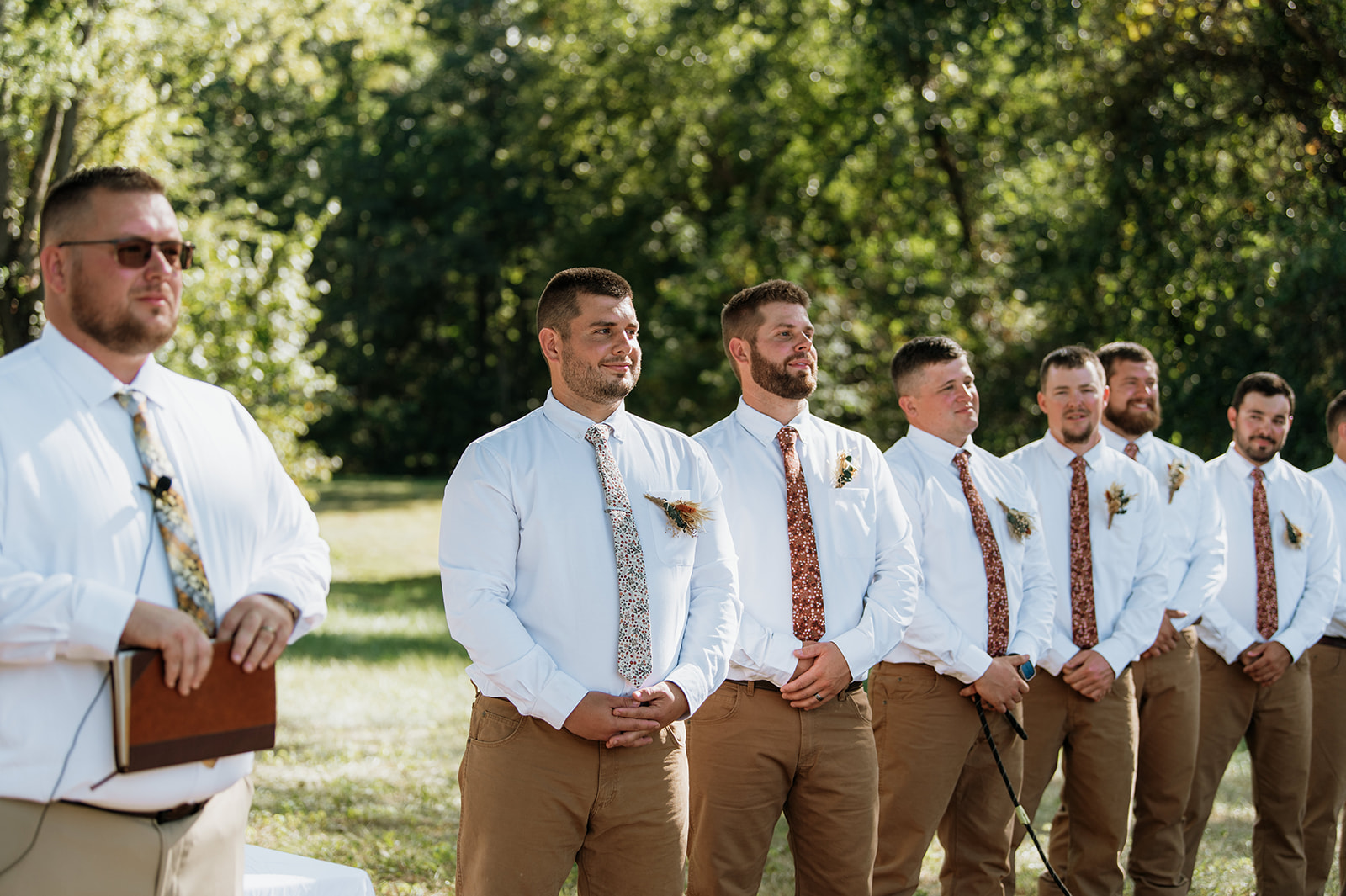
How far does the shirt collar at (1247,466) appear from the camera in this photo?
6.63m

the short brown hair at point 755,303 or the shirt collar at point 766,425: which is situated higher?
the short brown hair at point 755,303

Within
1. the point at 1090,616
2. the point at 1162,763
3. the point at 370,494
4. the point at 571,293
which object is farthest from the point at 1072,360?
the point at 370,494

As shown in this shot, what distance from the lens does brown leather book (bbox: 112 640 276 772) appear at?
8.62ft

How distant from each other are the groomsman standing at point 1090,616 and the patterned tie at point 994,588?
50 centimetres

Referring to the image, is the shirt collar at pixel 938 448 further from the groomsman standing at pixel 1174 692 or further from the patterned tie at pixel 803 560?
the groomsman standing at pixel 1174 692

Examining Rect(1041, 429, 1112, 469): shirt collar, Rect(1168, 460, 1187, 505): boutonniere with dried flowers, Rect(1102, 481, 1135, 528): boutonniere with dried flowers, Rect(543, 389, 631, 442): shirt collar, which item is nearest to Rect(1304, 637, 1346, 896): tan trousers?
Rect(1168, 460, 1187, 505): boutonniere with dried flowers

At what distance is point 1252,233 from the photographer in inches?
518

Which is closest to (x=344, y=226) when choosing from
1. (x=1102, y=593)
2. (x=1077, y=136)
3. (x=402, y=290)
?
(x=402, y=290)

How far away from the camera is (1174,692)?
19.6 feet

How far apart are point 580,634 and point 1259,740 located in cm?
447

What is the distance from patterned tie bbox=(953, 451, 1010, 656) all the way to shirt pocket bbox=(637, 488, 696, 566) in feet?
5.69

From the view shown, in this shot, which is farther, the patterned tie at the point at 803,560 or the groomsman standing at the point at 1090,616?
the groomsman standing at the point at 1090,616

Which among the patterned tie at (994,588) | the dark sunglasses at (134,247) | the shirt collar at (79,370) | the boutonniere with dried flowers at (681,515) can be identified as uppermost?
the dark sunglasses at (134,247)

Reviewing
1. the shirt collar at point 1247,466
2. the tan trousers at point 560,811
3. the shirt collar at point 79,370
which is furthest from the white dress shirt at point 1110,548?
the shirt collar at point 79,370
